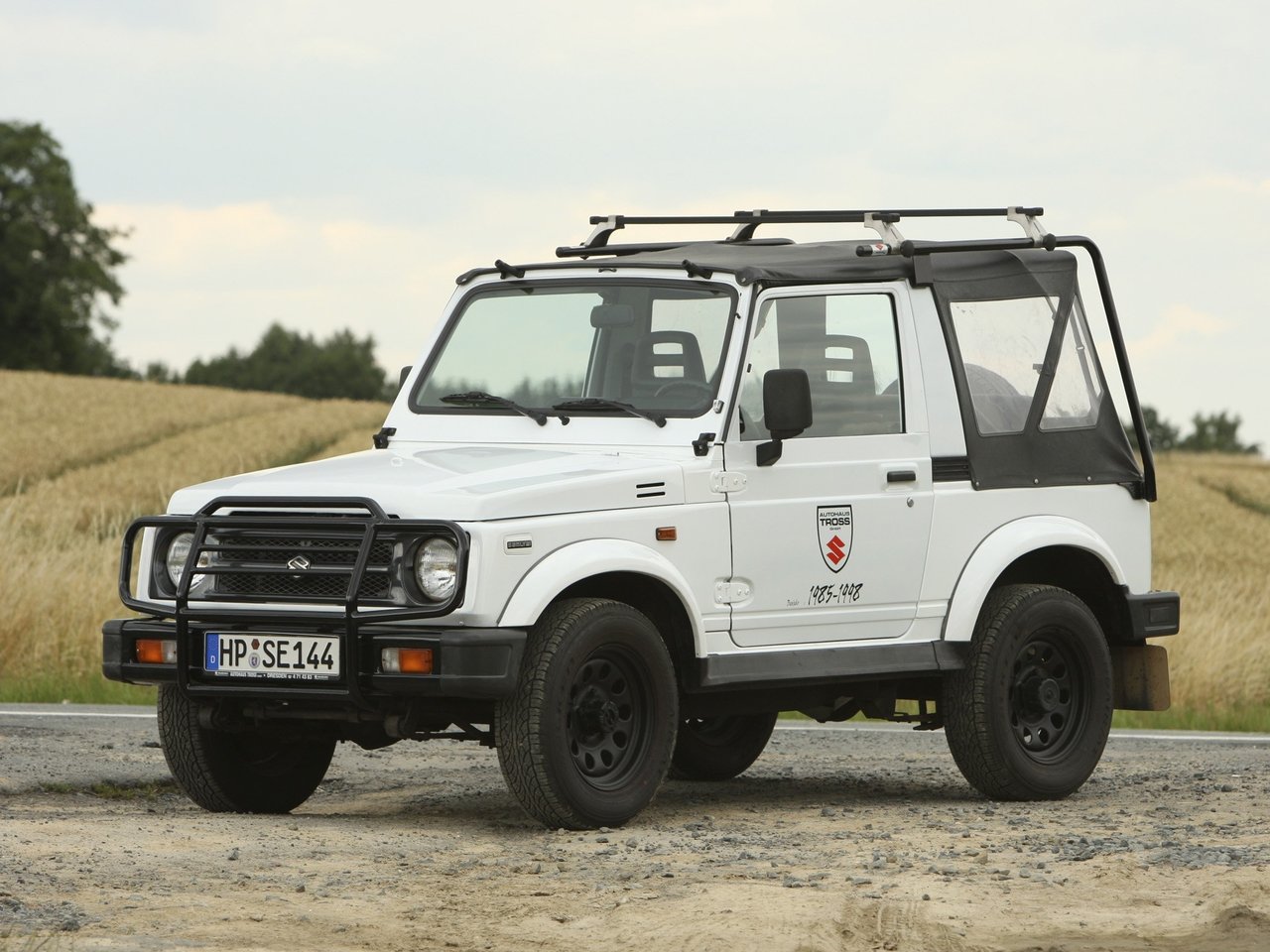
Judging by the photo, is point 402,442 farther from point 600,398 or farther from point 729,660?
point 729,660

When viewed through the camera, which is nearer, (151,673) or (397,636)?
(397,636)

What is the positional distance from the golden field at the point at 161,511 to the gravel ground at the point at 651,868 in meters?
5.54

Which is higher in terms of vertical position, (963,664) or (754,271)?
(754,271)

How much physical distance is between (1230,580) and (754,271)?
47.8ft

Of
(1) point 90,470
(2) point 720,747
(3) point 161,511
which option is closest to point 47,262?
(1) point 90,470

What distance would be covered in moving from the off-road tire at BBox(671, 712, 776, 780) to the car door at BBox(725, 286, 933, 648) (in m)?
1.77

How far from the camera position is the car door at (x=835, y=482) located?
28.8ft

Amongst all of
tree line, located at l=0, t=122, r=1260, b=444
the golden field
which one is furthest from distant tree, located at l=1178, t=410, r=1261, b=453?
the golden field

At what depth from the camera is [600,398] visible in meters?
9.07

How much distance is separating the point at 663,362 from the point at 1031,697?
2.39 m

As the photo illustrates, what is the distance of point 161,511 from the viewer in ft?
98.9

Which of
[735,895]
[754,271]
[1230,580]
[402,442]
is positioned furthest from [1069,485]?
[1230,580]

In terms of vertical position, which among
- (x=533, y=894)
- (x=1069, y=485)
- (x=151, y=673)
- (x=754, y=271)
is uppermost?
(x=754, y=271)

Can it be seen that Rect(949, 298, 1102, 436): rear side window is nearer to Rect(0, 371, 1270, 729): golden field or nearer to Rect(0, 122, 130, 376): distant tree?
Rect(0, 371, 1270, 729): golden field
